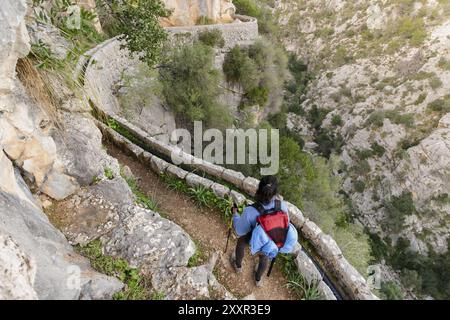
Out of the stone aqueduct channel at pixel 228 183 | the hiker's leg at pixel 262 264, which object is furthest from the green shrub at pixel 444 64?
the hiker's leg at pixel 262 264

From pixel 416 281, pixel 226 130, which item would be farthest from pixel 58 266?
pixel 416 281

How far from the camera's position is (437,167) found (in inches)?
858

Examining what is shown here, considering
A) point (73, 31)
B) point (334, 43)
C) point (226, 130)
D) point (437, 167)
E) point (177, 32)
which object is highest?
point (73, 31)

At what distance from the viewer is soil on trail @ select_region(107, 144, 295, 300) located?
4223 mm

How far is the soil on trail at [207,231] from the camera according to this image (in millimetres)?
4223

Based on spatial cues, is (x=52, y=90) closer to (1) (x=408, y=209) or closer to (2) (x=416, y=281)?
(2) (x=416, y=281)

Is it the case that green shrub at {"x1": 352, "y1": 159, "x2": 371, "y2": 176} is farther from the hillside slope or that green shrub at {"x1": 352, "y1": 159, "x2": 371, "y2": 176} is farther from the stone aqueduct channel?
the stone aqueduct channel

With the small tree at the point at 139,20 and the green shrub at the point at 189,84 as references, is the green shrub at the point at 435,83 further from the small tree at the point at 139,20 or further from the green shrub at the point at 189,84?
the small tree at the point at 139,20

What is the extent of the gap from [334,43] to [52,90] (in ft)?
135

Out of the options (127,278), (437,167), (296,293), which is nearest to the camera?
(127,278)

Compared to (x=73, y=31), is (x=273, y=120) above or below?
below

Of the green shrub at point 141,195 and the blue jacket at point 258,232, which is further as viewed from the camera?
the green shrub at point 141,195

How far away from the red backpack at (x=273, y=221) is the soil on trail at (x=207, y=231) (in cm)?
140

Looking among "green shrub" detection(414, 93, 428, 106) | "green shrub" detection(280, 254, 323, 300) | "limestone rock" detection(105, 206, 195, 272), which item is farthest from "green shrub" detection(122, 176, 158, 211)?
"green shrub" detection(414, 93, 428, 106)
